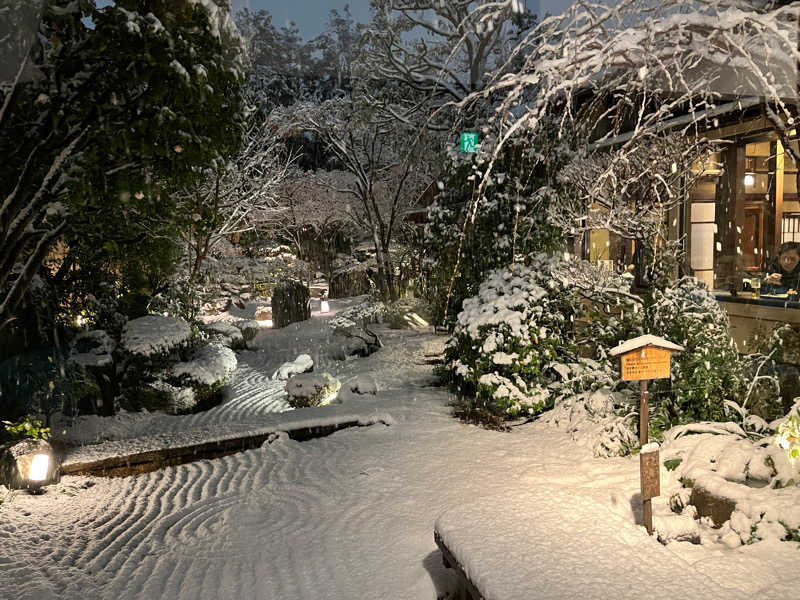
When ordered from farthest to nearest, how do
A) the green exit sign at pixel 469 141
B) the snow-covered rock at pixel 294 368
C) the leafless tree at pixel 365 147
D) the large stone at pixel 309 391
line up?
the leafless tree at pixel 365 147 → the snow-covered rock at pixel 294 368 → the green exit sign at pixel 469 141 → the large stone at pixel 309 391

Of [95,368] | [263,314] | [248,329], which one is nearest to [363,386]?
[95,368]

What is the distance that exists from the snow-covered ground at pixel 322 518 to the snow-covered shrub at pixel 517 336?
0.60m

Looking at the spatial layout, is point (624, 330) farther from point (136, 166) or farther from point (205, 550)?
point (136, 166)

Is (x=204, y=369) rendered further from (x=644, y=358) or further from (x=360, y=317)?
(x=644, y=358)

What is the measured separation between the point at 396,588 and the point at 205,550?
1.87 meters

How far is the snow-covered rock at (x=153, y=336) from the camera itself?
9.06 metres

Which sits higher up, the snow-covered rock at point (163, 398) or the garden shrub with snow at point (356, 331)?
the garden shrub with snow at point (356, 331)

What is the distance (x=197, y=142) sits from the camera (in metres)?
5.61

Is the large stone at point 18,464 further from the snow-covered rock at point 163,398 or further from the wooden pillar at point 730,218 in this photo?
the wooden pillar at point 730,218

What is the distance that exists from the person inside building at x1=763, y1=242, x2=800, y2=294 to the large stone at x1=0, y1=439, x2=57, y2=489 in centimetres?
1263

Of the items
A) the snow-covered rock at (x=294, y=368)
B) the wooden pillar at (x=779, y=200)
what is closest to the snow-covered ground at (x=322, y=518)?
the snow-covered rock at (x=294, y=368)

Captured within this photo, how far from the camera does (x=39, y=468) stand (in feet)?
19.8

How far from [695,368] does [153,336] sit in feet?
26.9

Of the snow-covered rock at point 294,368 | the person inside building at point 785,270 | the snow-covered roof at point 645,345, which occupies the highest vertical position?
the person inside building at point 785,270
